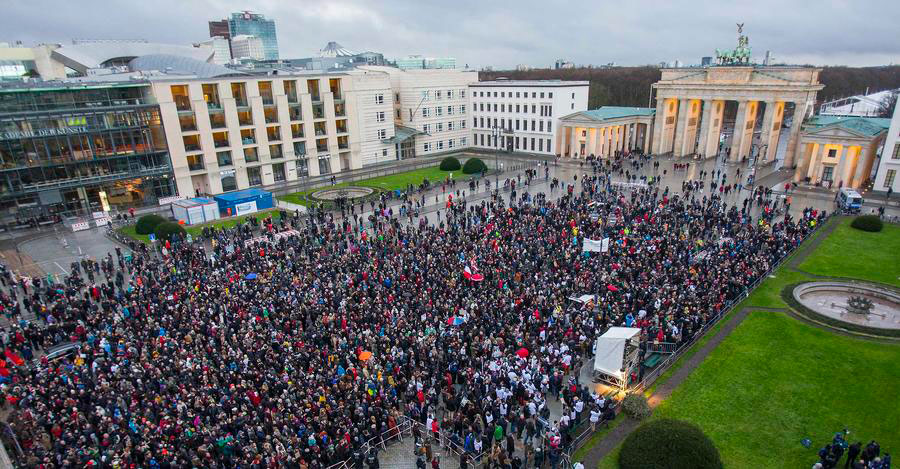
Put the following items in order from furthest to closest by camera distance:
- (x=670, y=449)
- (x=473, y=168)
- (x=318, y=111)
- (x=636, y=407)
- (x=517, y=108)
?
(x=517, y=108)
(x=318, y=111)
(x=473, y=168)
(x=636, y=407)
(x=670, y=449)

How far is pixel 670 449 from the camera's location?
13.2m

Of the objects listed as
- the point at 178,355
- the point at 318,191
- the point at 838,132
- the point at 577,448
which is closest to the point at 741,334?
the point at 577,448

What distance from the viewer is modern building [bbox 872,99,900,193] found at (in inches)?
1601

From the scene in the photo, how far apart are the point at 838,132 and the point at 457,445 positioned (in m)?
46.7

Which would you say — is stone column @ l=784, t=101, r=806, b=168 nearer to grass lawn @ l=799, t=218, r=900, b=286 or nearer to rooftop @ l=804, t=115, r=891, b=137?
rooftop @ l=804, t=115, r=891, b=137

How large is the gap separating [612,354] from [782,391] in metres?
6.15

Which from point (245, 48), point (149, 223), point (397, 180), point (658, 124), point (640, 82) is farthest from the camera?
point (245, 48)

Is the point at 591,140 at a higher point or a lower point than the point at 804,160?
higher

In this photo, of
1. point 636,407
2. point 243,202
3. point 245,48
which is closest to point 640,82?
point 243,202

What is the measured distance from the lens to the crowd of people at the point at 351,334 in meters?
14.8

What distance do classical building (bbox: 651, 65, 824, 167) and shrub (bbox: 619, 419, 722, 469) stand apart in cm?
4757

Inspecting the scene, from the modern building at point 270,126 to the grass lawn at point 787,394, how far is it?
44259mm

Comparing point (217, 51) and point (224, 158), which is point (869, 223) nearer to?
point (224, 158)

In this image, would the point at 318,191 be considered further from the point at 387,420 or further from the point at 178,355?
the point at 387,420
